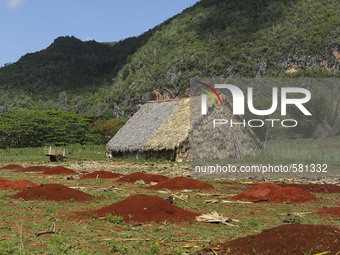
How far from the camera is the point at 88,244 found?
740 centimetres

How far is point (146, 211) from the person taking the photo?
32.2 feet

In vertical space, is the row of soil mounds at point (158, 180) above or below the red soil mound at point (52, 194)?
below

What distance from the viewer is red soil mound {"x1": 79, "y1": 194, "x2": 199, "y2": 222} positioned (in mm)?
9609

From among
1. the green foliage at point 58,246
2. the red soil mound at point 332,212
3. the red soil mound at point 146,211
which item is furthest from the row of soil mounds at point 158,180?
the green foliage at point 58,246

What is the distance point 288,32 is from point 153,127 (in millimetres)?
49516

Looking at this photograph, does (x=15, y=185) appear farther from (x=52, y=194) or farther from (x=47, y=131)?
(x=47, y=131)

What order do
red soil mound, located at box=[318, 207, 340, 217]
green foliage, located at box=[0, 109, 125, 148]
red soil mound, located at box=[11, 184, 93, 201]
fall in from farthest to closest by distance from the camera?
green foliage, located at box=[0, 109, 125, 148] → red soil mound, located at box=[11, 184, 93, 201] → red soil mound, located at box=[318, 207, 340, 217]

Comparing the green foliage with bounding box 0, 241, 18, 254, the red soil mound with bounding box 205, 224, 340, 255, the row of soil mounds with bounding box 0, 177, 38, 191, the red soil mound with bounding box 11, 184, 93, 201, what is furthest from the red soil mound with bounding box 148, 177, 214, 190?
the green foliage with bounding box 0, 241, 18, 254

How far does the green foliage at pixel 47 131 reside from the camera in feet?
158

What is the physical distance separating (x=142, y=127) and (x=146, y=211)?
23751 millimetres

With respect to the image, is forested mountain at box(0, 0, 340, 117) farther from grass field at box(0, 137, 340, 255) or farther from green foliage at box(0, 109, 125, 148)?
grass field at box(0, 137, 340, 255)

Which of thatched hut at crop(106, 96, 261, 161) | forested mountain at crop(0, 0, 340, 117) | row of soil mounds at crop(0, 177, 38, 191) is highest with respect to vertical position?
forested mountain at crop(0, 0, 340, 117)

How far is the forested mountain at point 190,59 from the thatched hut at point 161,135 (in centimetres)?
2992

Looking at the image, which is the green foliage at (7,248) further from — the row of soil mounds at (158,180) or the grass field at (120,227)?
the row of soil mounds at (158,180)
